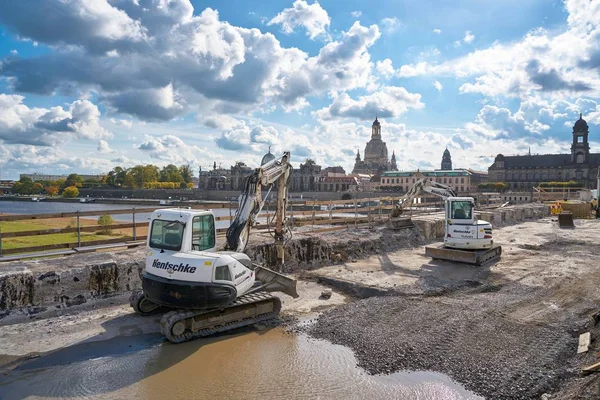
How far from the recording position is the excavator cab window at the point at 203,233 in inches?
289

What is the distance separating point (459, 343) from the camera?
6852mm

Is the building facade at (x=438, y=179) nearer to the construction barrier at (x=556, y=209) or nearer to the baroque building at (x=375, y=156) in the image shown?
the baroque building at (x=375, y=156)

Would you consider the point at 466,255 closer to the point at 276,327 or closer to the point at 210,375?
the point at 276,327

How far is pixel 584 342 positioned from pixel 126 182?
15296 cm

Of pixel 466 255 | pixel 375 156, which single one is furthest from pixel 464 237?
pixel 375 156

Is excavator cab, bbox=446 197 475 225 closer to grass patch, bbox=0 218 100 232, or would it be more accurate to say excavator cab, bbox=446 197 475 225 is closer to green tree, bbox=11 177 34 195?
grass patch, bbox=0 218 100 232

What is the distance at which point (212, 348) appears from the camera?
6.87 m

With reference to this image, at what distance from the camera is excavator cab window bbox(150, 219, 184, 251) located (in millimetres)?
7105

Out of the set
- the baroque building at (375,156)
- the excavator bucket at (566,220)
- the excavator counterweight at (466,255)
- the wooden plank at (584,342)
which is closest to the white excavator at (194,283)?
the wooden plank at (584,342)

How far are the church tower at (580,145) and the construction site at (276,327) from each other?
131 meters

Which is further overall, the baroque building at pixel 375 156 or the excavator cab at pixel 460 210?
the baroque building at pixel 375 156

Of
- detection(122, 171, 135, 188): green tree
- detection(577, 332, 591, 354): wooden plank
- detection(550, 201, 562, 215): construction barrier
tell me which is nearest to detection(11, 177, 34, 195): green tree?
detection(122, 171, 135, 188): green tree

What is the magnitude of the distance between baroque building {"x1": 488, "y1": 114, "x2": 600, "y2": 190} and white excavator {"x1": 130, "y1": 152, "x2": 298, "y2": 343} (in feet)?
413

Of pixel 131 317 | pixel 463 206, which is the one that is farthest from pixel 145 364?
pixel 463 206
